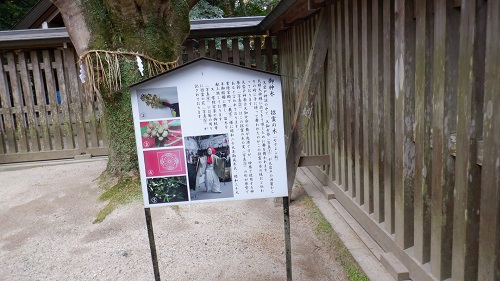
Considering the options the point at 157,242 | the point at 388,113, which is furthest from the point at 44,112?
the point at 388,113

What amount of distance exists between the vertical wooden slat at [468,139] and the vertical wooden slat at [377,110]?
1194mm

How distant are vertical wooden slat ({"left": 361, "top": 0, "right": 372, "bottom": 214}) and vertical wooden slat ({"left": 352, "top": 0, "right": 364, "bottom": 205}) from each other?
0.14 meters

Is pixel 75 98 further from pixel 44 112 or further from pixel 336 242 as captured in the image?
pixel 336 242

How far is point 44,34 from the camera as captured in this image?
7.71 m

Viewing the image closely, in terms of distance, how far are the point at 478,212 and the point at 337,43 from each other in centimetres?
287

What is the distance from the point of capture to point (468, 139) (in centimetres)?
218

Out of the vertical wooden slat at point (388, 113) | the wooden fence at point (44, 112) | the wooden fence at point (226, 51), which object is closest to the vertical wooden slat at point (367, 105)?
the vertical wooden slat at point (388, 113)

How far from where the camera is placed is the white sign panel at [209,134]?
2.58 metres

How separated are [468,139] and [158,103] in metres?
1.90

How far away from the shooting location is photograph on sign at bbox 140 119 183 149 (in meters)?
2.58

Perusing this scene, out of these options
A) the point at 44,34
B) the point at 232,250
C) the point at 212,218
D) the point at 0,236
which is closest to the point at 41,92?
the point at 44,34

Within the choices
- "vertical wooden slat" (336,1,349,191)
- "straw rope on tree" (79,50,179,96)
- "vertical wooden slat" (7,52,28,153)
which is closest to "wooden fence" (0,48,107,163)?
"vertical wooden slat" (7,52,28,153)

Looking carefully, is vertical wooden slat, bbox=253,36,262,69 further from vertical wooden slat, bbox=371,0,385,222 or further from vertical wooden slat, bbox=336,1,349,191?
vertical wooden slat, bbox=371,0,385,222

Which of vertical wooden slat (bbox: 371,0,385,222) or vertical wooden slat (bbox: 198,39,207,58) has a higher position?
vertical wooden slat (bbox: 198,39,207,58)
